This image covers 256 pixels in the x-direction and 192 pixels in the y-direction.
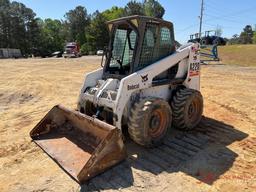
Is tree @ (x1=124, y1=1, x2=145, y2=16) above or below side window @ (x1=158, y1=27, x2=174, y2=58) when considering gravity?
above

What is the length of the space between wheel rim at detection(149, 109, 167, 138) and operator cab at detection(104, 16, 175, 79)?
0.96 metres

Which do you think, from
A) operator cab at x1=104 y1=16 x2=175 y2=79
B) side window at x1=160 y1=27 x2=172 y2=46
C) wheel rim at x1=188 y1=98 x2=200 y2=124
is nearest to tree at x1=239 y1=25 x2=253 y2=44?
wheel rim at x1=188 y1=98 x2=200 y2=124

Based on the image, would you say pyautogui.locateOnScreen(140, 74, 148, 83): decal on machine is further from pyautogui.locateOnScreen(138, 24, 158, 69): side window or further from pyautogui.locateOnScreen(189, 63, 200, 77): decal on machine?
pyautogui.locateOnScreen(189, 63, 200, 77): decal on machine

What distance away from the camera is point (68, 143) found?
5125 mm

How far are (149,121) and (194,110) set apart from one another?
5.43ft

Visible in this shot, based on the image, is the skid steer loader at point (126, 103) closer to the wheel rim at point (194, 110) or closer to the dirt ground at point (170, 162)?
the wheel rim at point (194, 110)

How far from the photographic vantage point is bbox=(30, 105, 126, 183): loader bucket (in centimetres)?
411

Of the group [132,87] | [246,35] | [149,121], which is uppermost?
[246,35]

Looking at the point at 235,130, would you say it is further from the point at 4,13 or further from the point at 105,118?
the point at 4,13

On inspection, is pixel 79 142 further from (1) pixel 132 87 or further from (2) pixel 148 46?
(2) pixel 148 46

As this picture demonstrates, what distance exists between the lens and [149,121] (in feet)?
15.9

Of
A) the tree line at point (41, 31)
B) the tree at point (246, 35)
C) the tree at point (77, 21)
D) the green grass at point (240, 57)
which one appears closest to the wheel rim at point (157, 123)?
the green grass at point (240, 57)

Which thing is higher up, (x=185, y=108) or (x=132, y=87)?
(x=132, y=87)

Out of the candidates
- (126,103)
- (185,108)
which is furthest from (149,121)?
(185,108)
